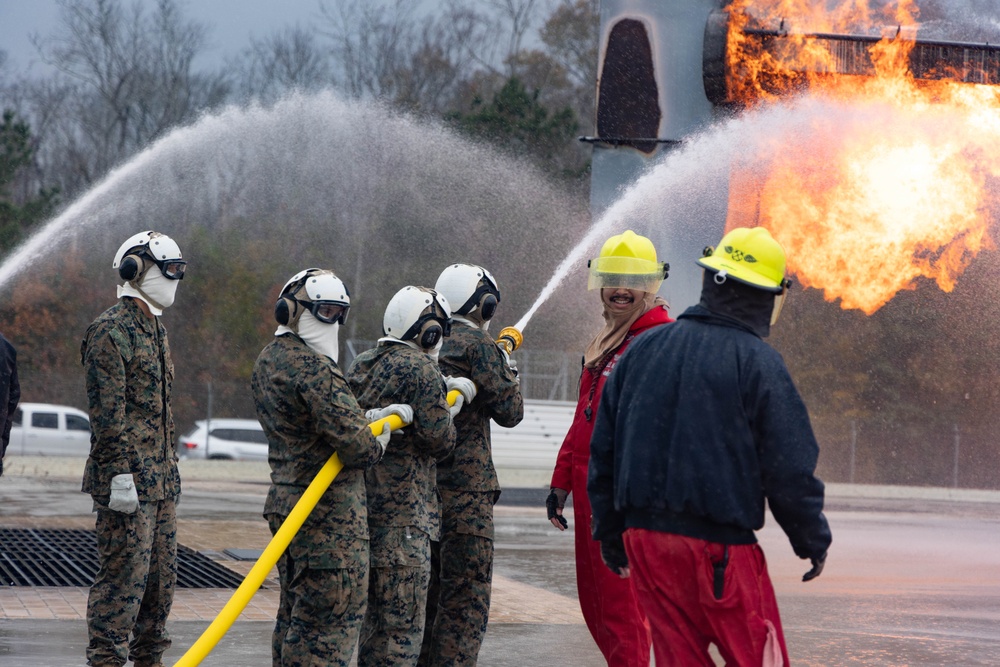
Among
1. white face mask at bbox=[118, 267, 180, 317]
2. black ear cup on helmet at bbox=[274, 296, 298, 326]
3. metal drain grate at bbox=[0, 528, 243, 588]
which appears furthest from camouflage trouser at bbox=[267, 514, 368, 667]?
metal drain grate at bbox=[0, 528, 243, 588]

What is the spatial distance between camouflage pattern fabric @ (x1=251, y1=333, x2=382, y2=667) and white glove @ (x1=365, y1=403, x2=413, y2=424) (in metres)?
0.22

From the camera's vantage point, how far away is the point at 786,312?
33.2m

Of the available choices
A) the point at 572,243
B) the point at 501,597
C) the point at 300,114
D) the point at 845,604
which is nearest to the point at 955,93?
the point at 845,604

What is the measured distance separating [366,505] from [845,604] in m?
5.33

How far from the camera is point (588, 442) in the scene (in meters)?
6.10

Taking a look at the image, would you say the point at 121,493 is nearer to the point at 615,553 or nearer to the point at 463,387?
the point at 463,387

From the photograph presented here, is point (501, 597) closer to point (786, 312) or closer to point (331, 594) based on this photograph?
point (331, 594)

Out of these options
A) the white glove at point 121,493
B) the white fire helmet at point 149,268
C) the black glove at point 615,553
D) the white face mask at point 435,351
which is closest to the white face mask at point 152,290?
the white fire helmet at point 149,268

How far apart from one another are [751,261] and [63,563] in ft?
23.4

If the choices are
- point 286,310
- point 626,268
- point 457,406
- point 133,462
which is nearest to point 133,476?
point 133,462

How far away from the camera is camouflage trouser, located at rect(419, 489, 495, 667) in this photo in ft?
20.0

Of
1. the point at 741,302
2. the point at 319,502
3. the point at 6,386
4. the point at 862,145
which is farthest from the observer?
the point at 862,145

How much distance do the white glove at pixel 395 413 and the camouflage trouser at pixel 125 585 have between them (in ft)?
4.23

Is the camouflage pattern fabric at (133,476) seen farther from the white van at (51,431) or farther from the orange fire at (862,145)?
the white van at (51,431)
